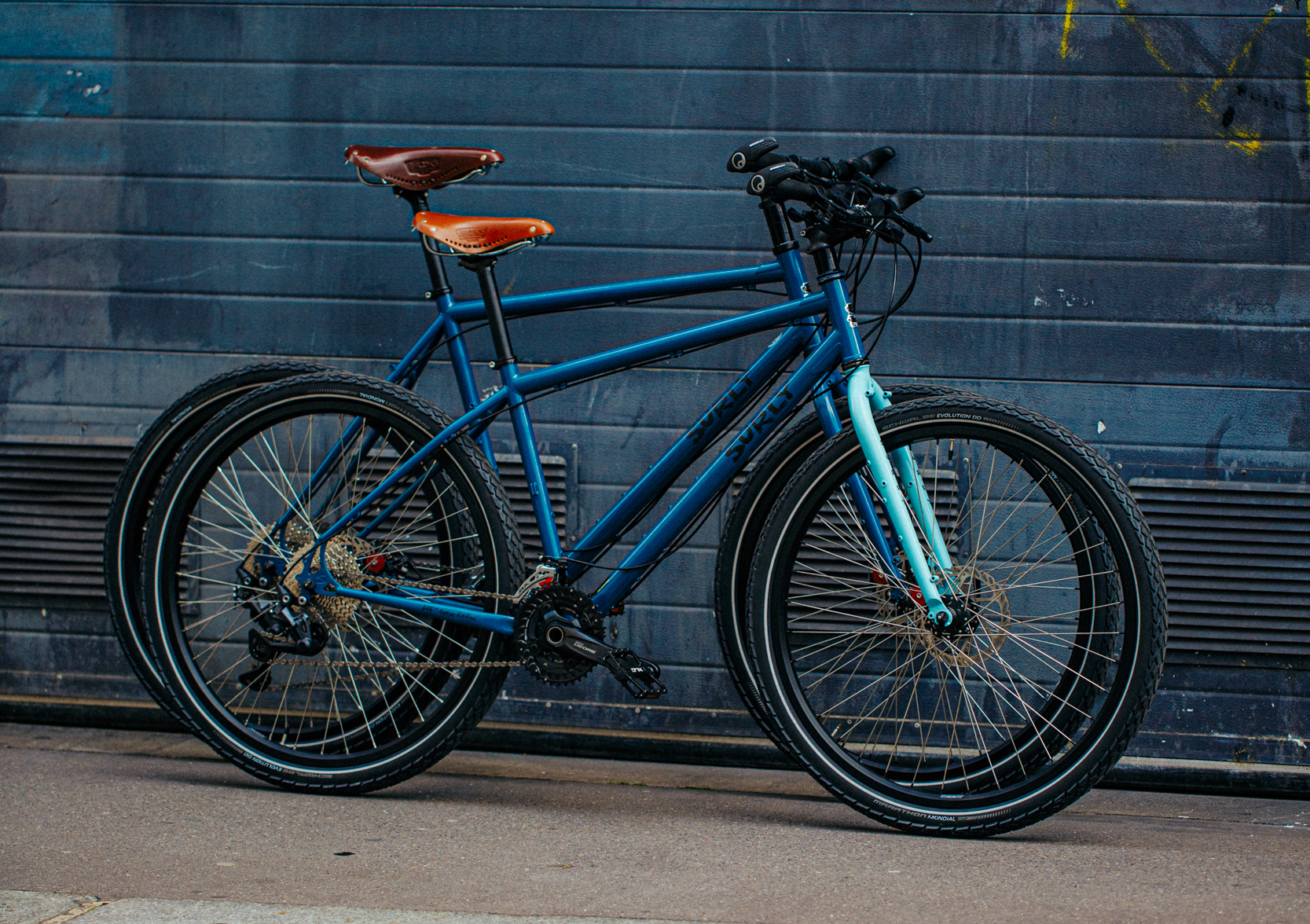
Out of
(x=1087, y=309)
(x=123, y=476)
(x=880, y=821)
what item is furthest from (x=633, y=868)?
(x=1087, y=309)

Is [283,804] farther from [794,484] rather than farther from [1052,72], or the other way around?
[1052,72]

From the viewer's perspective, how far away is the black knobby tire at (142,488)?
3533 mm

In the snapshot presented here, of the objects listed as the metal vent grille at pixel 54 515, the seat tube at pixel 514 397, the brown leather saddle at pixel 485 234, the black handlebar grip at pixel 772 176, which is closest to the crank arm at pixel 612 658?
the seat tube at pixel 514 397

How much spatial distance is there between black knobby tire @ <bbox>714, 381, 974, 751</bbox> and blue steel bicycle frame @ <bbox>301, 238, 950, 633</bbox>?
7 cm

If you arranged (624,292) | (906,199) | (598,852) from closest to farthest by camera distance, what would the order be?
1. (598,852)
2. (906,199)
3. (624,292)

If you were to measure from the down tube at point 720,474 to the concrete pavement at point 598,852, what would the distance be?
2.22ft

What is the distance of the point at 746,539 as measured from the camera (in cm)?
320

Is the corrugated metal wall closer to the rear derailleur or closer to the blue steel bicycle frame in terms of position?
the blue steel bicycle frame

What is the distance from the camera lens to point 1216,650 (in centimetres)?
386

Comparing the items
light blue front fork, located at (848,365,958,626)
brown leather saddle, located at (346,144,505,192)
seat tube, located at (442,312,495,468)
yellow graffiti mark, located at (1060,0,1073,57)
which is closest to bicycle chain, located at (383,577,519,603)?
seat tube, located at (442,312,495,468)

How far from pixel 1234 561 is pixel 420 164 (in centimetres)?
293

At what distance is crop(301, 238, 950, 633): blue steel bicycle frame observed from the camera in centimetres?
307

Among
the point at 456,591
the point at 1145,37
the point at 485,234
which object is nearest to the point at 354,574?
the point at 456,591

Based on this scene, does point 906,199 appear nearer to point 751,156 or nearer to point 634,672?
point 751,156
